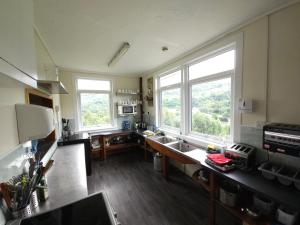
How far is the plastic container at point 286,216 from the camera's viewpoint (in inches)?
45.8

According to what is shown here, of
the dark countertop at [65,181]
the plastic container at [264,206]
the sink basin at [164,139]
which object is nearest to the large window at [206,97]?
the sink basin at [164,139]

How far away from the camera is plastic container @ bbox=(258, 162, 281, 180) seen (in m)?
1.34

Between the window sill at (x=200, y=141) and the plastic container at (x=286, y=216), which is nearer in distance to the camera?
the plastic container at (x=286, y=216)

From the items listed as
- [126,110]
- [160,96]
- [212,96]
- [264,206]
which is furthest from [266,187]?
[126,110]

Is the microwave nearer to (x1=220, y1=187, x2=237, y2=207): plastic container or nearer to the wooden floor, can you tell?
the wooden floor

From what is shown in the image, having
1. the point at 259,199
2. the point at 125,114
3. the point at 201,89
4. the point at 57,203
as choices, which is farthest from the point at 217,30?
the point at 125,114

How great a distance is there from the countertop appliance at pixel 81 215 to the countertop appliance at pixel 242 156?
150 centimetres

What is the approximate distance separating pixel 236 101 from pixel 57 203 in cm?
235

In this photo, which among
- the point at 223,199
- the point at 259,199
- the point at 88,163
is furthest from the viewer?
the point at 88,163

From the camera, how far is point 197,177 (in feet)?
6.75

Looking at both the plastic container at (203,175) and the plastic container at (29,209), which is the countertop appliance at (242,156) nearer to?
the plastic container at (203,175)

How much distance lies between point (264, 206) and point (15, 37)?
2.37m

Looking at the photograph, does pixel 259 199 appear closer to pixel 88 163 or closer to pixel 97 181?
pixel 97 181

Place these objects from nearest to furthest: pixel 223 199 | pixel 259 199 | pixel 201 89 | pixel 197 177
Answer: pixel 259 199 < pixel 223 199 < pixel 197 177 < pixel 201 89
